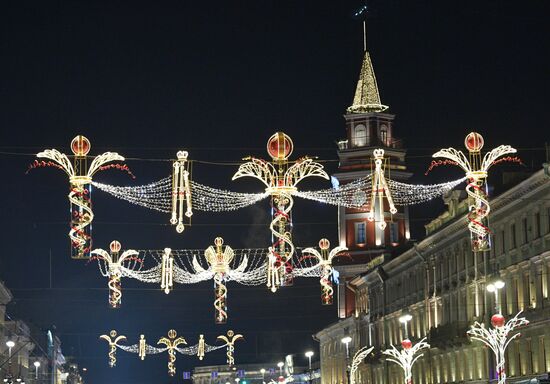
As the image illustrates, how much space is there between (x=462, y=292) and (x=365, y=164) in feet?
151

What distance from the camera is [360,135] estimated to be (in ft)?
405

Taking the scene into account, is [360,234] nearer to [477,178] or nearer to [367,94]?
[367,94]

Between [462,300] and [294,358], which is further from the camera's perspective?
[294,358]

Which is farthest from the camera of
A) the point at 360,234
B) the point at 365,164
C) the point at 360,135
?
the point at 360,234

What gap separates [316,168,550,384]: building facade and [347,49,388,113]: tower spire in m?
18.2

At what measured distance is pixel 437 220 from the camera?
279 ft

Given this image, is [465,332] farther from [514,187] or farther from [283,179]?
[283,179]

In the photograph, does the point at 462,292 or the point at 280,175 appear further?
the point at 462,292

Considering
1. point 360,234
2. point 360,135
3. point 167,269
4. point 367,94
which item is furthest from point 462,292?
point 367,94

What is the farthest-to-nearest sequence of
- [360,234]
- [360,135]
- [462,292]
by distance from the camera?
[360,234] < [360,135] < [462,292]

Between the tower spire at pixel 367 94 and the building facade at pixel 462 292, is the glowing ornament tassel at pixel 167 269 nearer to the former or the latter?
the building facade at pixel 462 292

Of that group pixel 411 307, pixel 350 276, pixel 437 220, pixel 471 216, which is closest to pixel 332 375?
pixel 350 276

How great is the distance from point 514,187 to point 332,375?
72.4 m

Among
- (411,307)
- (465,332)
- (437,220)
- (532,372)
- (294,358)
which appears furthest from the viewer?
(294,358)
